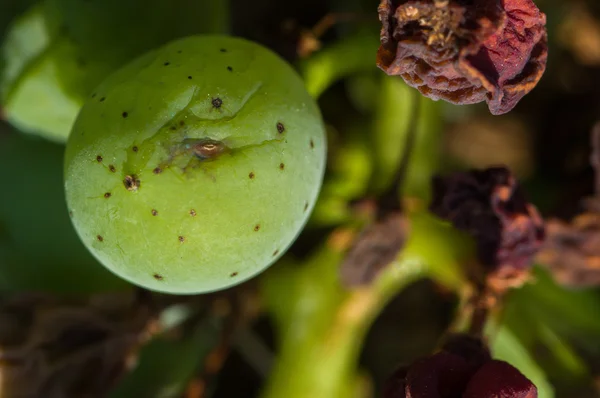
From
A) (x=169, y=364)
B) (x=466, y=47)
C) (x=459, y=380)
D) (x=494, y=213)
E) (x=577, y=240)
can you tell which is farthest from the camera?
(x=169, y=364)

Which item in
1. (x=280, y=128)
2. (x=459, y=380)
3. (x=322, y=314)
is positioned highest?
(x=280, y=128)

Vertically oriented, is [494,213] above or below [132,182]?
below

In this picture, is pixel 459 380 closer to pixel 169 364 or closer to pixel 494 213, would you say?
pixel 494 213

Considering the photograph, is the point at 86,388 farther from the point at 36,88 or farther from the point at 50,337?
the point at 36,88

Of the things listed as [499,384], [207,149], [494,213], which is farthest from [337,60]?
[499,384]

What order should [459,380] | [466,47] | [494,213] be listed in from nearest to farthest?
[466,47], [459,380], [494,213]

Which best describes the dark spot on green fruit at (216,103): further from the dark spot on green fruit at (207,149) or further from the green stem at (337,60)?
the green stem at (337,60)

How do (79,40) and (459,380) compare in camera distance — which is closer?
(459,380)
